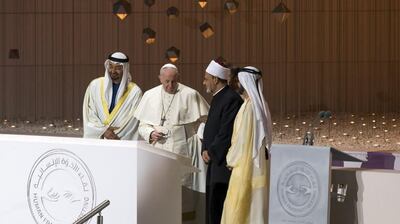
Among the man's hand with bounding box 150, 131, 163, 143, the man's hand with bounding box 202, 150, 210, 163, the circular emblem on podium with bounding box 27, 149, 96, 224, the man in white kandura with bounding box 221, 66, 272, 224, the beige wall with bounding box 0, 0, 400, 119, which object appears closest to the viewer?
the circular emblem on podium with bounding box 27, 149, 96, 224

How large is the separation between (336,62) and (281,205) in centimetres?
819

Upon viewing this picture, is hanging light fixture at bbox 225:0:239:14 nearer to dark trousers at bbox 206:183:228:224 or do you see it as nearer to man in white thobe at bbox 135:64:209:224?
man in white thobe at bbox 135:64:209:224

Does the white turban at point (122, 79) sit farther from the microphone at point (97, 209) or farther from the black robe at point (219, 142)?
the microphone at point (97, 209)

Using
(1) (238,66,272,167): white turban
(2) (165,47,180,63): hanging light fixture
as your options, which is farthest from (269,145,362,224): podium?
(2) (165,47,180,63): hanging light fixture

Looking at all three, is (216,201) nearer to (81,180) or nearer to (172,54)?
(81,180)

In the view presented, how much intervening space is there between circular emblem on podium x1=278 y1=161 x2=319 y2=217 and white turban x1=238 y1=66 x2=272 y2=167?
0.26 m

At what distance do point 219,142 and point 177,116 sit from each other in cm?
126

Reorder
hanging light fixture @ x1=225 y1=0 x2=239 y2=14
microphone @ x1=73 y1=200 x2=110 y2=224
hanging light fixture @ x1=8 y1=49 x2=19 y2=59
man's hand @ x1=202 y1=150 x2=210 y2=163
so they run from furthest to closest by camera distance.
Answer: hanging light fixture @ x1=8 y1=49 x2=19 y2=59
hanging light fixture @ x1=225 y1=0 x2=239 y2=14
man's hand @ x1=202 y1=150 x2=210 y2=163
microphone @ x1=73 y1=200 x2=110 y2=224

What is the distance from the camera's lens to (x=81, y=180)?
5387 millimetres

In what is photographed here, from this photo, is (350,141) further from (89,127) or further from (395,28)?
(89,127)

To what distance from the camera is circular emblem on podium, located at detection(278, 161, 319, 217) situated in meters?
6.95

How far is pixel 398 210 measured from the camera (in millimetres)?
6836

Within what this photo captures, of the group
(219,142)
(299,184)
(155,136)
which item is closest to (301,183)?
(299,184)

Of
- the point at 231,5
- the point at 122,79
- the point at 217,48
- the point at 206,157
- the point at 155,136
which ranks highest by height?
the point at 231,5
